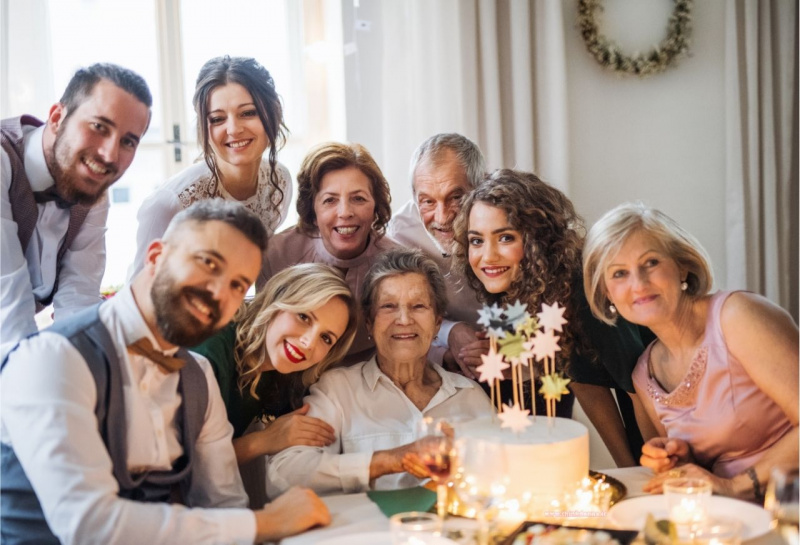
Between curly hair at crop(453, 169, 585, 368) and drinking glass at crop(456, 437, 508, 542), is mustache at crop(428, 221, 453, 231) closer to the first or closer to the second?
Result: curly hair at crop(453, 169, 585, 368)

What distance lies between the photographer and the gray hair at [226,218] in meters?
1.73

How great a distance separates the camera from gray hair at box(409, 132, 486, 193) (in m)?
2.72

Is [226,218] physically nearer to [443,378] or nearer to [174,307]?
[174,307]

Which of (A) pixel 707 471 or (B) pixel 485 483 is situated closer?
(B) pixel 485 483

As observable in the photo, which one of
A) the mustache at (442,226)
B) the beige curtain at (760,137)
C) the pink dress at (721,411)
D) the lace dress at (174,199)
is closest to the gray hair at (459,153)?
the mustache at (442,226)

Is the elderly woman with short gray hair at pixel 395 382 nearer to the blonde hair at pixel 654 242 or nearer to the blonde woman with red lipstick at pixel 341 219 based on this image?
the blonde woman with red lipstick at pixel 341 219

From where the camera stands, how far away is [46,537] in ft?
5.51

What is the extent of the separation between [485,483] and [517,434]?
205 millimetres

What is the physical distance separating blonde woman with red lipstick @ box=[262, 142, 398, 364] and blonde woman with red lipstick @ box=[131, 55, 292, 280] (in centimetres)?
19

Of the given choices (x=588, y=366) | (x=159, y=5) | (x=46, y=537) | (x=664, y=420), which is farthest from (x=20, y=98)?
(x=664, y=420)

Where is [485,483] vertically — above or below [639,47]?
below

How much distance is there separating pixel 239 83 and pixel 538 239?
3.30 ft

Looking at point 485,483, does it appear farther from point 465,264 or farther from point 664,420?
point 465,264

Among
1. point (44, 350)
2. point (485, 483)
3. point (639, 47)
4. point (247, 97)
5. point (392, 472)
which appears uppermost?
point (639, 47)
